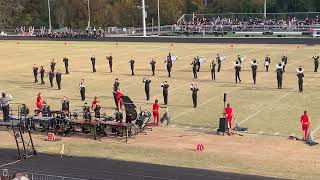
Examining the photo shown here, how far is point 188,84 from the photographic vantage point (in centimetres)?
3259

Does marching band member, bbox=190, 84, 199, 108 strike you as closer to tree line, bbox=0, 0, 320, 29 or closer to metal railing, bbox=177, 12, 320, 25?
metal railing, bbox=177, 12, 320, 25

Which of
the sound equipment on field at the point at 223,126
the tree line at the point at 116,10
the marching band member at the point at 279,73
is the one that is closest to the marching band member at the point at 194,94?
the sound equipment on field at the point at 223,126

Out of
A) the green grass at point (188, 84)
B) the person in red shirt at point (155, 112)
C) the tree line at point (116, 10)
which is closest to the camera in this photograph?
the person in red shirt at point (155, 112)

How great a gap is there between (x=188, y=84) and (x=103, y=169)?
16.2 metres

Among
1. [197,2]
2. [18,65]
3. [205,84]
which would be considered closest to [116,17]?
[197,2]

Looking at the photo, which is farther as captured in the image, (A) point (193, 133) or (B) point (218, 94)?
(B) point (218, 94)

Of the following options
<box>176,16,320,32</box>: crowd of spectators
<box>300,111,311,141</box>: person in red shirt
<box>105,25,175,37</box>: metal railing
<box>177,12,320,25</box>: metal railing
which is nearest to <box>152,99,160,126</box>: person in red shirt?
<box>300,111,311,141</box>: person in red shirt

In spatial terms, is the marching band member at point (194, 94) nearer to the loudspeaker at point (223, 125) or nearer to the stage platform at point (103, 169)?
the loudspeaker at point (223, 125)

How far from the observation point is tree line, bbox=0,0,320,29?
86.9 m

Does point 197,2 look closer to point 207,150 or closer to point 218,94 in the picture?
point 218,94

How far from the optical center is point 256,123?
22469mm

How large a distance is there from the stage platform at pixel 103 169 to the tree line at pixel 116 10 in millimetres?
62858

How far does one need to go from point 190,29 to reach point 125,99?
4998 centimetres

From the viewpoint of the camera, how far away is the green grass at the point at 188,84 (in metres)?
23.9
